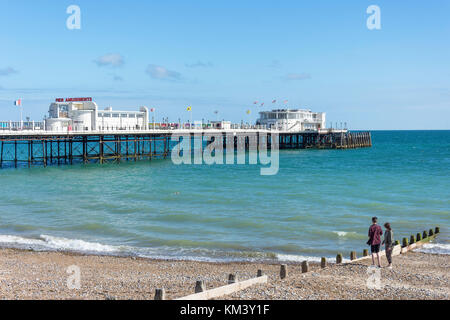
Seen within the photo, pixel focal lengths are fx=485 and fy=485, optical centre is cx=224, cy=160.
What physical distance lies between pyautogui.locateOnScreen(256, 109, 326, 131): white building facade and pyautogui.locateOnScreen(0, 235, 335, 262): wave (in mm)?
59572

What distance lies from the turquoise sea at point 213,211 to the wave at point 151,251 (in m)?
0.04

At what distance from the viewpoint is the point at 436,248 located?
1717cm

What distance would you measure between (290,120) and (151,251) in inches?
2483

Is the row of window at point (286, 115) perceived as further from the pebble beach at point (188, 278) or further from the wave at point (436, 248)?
the pebble beach at point (188, 278)

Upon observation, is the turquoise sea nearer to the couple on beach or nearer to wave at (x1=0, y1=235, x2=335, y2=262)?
wave at (x1=0, y1=235, x2=335, y2=262)

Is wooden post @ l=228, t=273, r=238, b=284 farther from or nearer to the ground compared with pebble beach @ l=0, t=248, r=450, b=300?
farther from the ground

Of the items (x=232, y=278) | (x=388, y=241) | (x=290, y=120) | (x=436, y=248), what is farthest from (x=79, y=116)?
(x=232, y=278)

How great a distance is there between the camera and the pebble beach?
35.2ft

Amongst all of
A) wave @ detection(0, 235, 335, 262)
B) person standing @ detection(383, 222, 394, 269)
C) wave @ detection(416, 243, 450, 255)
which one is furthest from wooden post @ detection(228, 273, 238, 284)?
wave @ detection(416, 243, 450, 255)

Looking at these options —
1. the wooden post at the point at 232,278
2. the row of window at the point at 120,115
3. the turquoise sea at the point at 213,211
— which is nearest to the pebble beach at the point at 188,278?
the wooden post at the point at 232,278

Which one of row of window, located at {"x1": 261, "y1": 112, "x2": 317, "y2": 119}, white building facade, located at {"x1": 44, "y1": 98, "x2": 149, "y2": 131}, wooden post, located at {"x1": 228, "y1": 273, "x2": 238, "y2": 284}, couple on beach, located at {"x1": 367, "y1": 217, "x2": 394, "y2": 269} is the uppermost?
row of window, located at {"x1": 261, "y1": 112, "x2": 317, "y2": 119}

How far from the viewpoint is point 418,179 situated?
3900cm
